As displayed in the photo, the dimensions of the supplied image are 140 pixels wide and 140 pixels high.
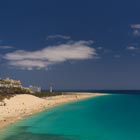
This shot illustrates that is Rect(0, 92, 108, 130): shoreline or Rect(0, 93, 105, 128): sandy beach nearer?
Rect(0, 92, 108, 130): shoreline

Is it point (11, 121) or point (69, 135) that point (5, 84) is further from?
point (69, 135)

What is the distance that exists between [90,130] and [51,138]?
301 inches

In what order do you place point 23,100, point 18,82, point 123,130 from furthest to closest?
point 18,82
point 23,100
point 123,130

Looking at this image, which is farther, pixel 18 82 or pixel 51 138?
pixel 18 82

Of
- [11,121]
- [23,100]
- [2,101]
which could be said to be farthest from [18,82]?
[11,121]

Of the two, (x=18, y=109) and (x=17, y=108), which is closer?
(x=18, y=109)

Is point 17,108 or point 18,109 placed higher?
point 17,108

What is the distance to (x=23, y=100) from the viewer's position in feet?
273

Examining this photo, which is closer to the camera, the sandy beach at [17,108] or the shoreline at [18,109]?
the shoreline at [18,109]

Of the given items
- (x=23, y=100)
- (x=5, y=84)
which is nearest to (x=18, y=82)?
(x=5, y=84)

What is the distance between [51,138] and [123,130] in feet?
37.1

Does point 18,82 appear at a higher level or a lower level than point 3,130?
higher

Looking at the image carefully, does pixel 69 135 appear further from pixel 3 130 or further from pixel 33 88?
pixel 33 88

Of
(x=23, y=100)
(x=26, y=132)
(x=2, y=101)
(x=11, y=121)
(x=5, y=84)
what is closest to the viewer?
(x=26, y=132)
